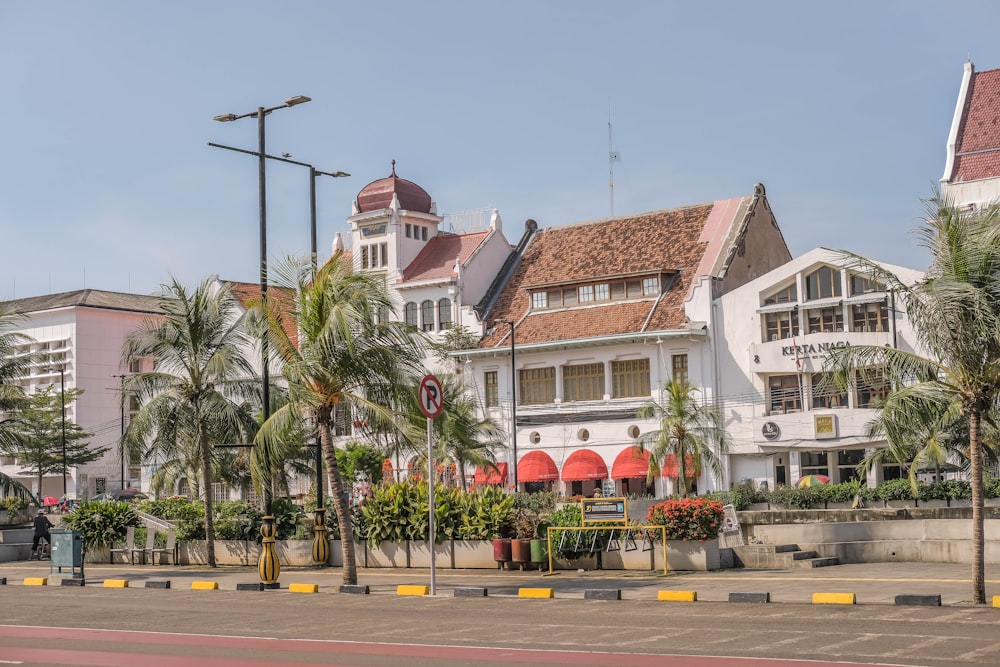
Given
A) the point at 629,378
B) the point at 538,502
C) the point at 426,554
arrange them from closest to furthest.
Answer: the point at 426,554
the point at 538,502
the point at 629,378

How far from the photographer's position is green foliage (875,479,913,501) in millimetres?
42375

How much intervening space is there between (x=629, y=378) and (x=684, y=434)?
11396mm

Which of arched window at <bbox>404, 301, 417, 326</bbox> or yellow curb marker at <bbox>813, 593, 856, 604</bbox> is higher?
arched window at <bbox>404, 301, 417, 326</bbox>

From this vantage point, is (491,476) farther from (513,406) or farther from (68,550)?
(68,550)

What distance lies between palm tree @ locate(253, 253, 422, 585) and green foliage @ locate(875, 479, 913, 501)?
24.9 m

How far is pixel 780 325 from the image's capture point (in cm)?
5344

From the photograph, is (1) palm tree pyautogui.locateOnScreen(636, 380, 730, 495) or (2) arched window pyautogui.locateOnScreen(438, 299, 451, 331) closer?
(1) palm tree pyautogui.locateOnScreen(636, 380, 730, 495)

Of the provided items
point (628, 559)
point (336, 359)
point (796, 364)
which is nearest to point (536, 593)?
point (628, 559)

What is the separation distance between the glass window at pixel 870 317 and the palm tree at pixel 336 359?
32189 millimetres

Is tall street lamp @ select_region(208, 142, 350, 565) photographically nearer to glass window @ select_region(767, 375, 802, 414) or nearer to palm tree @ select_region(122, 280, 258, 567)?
palm tree @ select_region(122, 280, 258, 567)

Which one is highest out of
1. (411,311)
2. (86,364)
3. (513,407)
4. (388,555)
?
(86,364)

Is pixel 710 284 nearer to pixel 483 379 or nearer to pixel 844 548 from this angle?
pixel 483 379

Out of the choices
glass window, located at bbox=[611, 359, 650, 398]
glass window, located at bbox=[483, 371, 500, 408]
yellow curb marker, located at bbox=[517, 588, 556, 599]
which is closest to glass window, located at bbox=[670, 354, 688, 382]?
glass window, located at bbox=[611, 359, 650, 398]

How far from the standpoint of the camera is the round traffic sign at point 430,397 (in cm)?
2039
